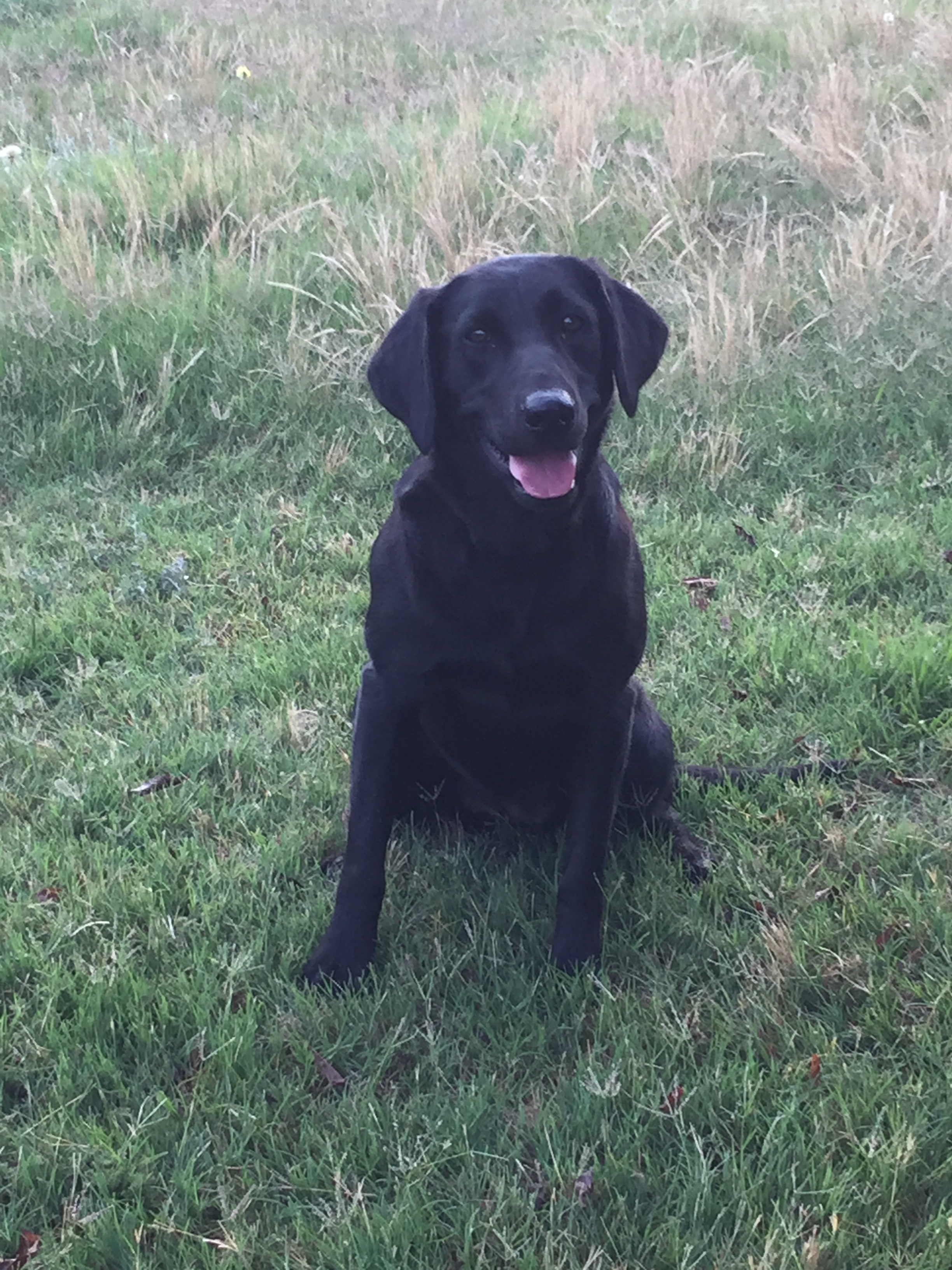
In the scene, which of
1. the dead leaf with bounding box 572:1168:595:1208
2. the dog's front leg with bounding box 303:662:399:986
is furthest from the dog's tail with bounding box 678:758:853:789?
the dead leaf with bounding box 572:1168:595:1208

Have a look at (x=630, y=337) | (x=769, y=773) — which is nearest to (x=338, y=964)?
(x=769, y=773)

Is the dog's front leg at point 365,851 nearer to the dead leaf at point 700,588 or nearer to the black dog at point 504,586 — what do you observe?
the black dog at point 504,586

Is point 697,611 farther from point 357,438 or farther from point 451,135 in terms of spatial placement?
point 451,135

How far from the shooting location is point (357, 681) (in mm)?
3295

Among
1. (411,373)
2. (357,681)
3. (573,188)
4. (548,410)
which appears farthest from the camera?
(573,188)

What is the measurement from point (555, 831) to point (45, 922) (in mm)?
1083

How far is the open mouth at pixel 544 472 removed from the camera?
222cm

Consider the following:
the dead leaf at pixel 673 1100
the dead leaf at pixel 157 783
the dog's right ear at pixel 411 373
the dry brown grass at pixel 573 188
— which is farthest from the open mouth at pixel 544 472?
the dry brown grass at pixel 573 188

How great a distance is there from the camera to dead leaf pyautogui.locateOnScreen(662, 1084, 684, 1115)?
1.91 metres

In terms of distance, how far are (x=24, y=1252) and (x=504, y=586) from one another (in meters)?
1.33

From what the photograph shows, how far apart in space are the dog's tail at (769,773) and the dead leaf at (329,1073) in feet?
3.72

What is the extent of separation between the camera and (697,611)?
11.7ft

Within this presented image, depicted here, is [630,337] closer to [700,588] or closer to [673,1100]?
[700,588]

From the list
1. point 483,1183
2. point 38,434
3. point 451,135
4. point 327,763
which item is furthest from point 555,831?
point 451,135
